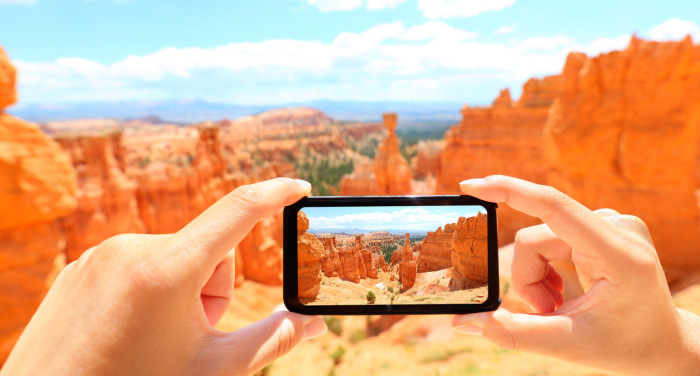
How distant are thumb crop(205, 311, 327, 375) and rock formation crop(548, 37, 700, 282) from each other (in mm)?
8448

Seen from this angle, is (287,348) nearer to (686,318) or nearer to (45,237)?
(686,318)

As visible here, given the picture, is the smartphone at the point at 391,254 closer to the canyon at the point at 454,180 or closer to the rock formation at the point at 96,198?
the canyon at the point at 454,180

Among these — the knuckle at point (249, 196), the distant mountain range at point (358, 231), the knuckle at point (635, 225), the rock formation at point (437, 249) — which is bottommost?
the rock formation at point (437, 249)

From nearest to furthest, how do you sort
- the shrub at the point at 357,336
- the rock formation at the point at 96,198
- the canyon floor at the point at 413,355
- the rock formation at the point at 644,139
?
the canyon floor at the point at 413,355
the shrub at the point at 357,336
the rock formation at the point at 644,139
the rock formation at the point at 96,198

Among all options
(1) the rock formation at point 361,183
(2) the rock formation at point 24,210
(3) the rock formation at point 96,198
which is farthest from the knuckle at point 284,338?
(1) the rock formation at point 361,183

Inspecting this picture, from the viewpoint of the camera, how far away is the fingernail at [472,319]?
157 cm

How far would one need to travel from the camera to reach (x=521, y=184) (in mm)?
1477

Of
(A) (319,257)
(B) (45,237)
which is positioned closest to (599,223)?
(A) (319,257)

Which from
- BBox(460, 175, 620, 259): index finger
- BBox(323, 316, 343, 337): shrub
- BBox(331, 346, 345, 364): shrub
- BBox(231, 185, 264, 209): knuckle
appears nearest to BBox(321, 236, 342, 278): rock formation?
BBox(231, 185, 264, 209): knuckle

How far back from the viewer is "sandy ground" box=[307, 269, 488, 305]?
1.62 metres

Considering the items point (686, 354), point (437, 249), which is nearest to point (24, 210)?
point (437, 249)

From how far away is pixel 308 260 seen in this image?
5.30 ft

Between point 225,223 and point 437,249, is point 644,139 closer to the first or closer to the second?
point 437,249

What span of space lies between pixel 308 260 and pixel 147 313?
622 millimetres
